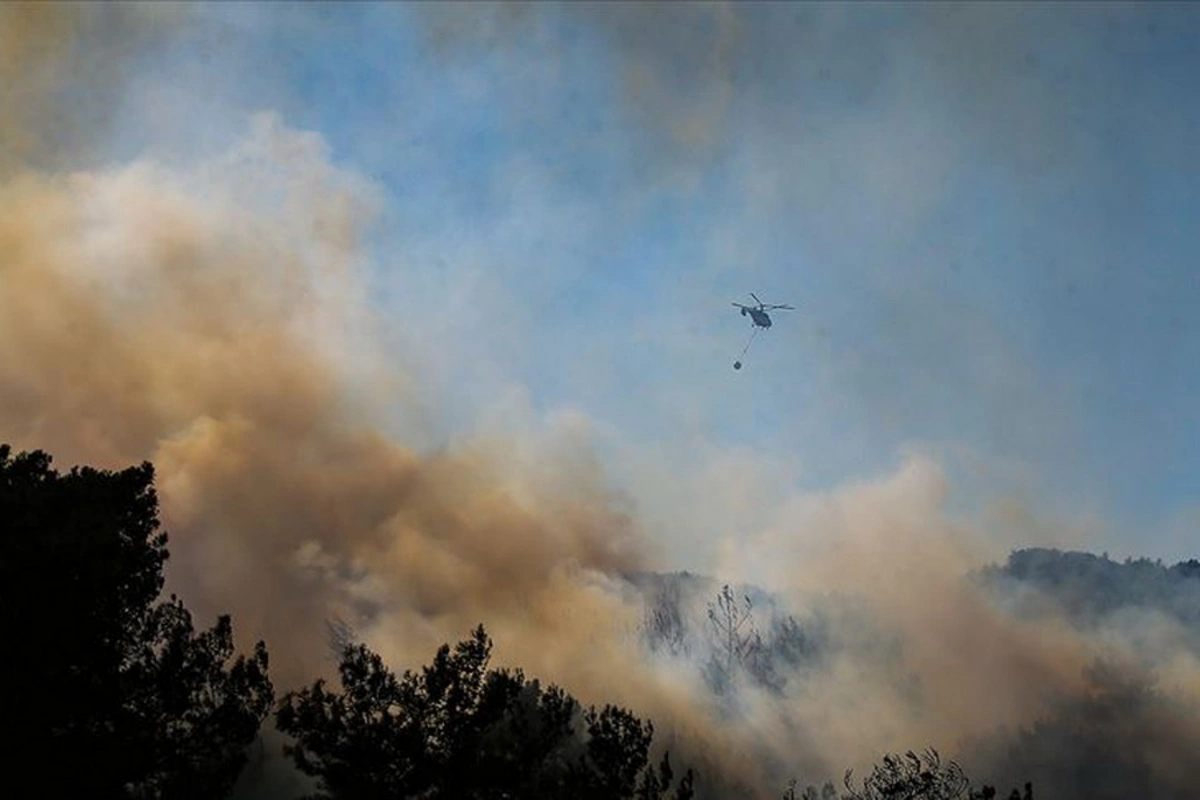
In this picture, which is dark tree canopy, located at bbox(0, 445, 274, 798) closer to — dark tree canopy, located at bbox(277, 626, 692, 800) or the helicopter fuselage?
dark tree canopy, located at bbox(277, 626, 692, 800)

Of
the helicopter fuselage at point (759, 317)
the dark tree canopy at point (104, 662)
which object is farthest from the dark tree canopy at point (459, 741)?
the helicopter fuselage at point (759, 317)

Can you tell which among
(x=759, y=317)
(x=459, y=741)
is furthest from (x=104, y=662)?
(x=759, y=317)

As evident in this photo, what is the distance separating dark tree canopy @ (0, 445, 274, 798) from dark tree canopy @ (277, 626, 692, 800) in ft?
12.0

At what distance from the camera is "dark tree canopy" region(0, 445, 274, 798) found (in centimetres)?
3003

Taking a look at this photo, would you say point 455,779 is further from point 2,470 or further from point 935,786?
point 935,786

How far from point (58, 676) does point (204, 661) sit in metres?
5.49

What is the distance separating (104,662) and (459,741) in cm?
1385

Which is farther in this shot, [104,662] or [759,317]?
[759,317]

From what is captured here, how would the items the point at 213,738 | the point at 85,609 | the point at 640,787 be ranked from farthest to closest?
1. the point at 640,787
2. the point at 213,738
3. the point at 85,609

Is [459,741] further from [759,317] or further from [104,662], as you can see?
[759,317]

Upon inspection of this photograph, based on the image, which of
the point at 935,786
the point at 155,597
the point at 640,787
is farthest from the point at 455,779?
the point at 935,786

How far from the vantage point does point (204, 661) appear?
1403 inches

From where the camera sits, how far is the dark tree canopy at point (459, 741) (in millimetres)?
37906

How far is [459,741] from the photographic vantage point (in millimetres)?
39125
